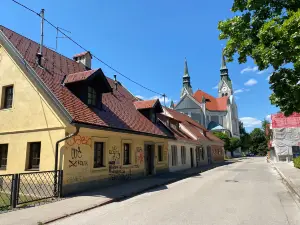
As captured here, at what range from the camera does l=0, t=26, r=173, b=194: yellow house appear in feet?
34.7

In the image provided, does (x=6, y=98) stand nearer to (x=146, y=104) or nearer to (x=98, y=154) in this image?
(x=98, y=154)

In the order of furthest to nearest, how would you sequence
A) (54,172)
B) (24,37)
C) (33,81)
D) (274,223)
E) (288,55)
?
→ (24,37) < (33,81) < (54,172) < (288,55) < (274,223)

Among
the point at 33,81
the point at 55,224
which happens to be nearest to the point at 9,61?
the point at 33,81

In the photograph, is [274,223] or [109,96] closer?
[274,223]

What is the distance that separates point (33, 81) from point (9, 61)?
228 cm

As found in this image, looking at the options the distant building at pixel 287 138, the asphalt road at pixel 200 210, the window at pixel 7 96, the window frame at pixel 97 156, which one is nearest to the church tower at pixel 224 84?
the distant building at pixel 287 138

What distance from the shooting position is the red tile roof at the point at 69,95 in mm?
11230

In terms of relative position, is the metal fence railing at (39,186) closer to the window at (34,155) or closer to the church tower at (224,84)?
the window at (34,155)

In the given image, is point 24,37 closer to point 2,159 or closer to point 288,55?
point 2,159

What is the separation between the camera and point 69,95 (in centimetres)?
1205

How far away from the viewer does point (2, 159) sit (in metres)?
12.2

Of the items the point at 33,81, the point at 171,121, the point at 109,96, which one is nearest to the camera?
the point at 33,81

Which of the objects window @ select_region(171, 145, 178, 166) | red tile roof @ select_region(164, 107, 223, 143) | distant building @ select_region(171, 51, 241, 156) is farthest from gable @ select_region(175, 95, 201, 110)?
window @ select_region(171, 145, 178, 166)

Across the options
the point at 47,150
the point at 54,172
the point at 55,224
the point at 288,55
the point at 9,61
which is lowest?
the point at 55,224
